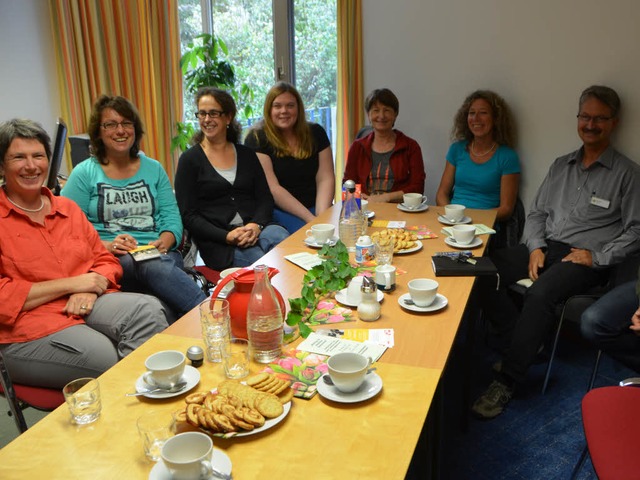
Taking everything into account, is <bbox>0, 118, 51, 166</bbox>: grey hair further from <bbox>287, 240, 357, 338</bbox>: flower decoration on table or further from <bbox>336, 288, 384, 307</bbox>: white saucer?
<bbox>336, 288, 384, 307</bbox>: white saucer

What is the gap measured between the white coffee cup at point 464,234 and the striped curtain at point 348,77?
189 centimetres

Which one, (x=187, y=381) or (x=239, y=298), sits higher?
(x=239, y=298)

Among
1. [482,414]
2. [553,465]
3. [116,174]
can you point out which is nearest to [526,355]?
[482,414]

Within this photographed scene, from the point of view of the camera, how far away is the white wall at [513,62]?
120 inches

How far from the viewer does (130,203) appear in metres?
2.70

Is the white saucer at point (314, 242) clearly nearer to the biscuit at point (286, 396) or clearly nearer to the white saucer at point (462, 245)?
the white saucer at point (462, 245)

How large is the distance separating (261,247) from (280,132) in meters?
0.85

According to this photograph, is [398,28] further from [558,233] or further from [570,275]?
[570,275]

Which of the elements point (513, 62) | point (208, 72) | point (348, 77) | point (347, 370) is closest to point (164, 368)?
point (347, 370)

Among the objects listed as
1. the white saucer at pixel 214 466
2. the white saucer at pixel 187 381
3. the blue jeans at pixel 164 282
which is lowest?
the blue jeans at pixel 164 282

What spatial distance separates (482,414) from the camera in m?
2.38

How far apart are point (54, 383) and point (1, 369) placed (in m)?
0.17

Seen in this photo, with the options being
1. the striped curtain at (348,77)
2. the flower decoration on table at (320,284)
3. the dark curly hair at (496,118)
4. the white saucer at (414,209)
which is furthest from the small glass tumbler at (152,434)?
the striped curtain at (348,77)

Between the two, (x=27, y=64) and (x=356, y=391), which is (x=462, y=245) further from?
(x=27, y=64)
